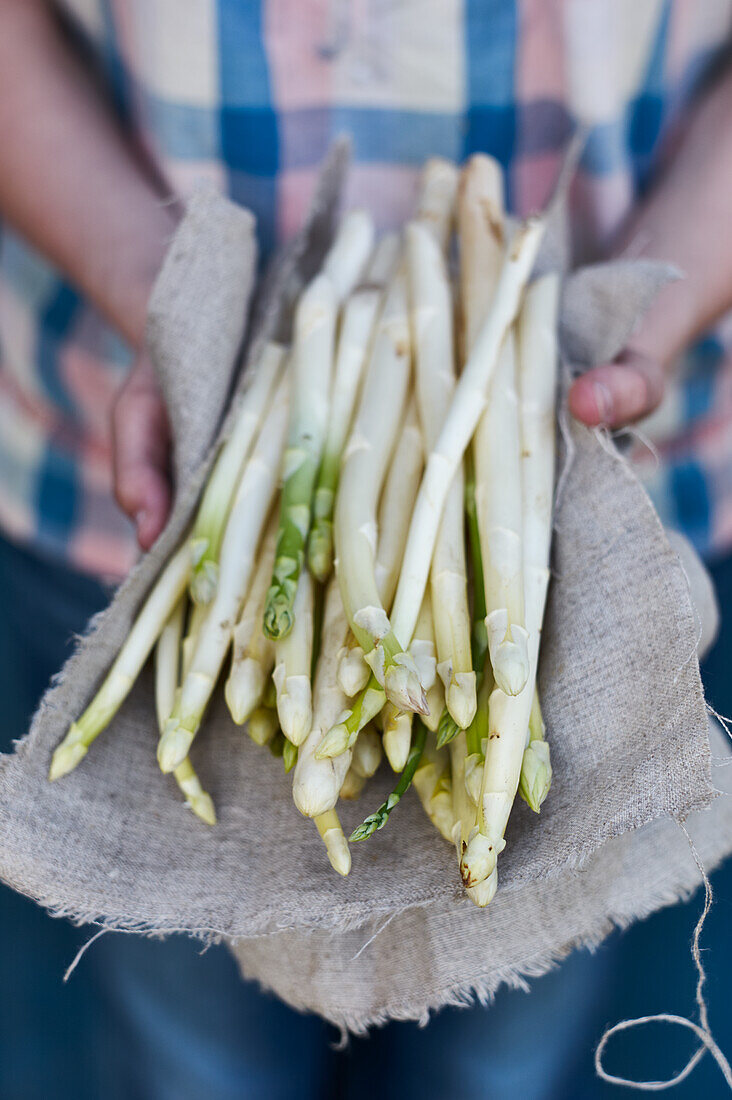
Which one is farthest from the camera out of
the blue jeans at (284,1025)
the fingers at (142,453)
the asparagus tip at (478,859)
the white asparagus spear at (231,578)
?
the blue jeans at (284,1025)

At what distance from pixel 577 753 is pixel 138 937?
2.11ft

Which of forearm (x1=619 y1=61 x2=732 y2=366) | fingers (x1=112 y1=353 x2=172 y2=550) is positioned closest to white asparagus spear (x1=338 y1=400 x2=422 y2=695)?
fingers (x1=112 y1=353 x2=172 y2=550)

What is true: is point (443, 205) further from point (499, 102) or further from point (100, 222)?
point (100, 222)

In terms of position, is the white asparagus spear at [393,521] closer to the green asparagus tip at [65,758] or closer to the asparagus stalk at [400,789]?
the asparagus stalk at [400,789]

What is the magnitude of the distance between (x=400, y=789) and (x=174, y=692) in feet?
0.72

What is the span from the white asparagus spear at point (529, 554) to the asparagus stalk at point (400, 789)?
52mm

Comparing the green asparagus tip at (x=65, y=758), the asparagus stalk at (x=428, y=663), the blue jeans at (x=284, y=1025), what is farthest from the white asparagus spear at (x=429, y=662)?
the blue jeans at (x=284, y=1025)

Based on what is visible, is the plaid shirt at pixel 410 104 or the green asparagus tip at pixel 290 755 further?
the plaid shirt at pixel 410 104

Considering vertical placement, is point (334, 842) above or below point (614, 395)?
below

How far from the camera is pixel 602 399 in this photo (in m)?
0.67

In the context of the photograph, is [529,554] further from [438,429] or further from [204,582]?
[204,582]

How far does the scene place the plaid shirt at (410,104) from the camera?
918 millimetres

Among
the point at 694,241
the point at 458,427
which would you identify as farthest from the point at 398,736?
the point at 694,241

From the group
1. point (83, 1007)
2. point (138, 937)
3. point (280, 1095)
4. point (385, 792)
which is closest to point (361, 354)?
point (385, 792)
